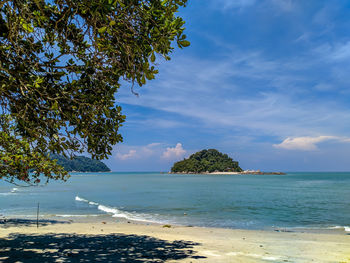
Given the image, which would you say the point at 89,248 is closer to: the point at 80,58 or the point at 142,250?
the point at 142,250

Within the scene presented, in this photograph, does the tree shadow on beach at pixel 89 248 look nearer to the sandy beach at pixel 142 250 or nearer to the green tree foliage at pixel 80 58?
the sandy beach at pixel 142 250

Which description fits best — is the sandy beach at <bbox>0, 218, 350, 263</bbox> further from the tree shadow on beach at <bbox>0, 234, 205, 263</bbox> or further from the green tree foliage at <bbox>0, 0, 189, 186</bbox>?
the green tree foliage at <bbox>0, 0, 189, 186</bbox>

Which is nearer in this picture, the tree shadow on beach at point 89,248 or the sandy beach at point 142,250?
the tree shadow on beach at point 89,248

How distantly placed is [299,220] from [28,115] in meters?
26.1

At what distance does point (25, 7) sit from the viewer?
5.28m

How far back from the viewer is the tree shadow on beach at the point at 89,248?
977 cm

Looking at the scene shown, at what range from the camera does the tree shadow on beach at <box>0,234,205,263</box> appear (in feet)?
32.0

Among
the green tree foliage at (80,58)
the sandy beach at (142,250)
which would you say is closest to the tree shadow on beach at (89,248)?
the sandy beach at (142,250)

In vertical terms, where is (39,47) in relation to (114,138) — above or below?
above

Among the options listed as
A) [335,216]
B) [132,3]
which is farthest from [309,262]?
[335,216]

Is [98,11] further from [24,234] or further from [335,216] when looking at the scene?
[335,216]

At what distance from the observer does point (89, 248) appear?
11.4 m

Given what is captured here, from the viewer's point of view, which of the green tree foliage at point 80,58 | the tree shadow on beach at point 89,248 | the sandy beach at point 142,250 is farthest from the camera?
the sandy beach at point 142,250

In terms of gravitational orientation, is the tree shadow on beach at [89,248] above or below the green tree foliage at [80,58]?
below
